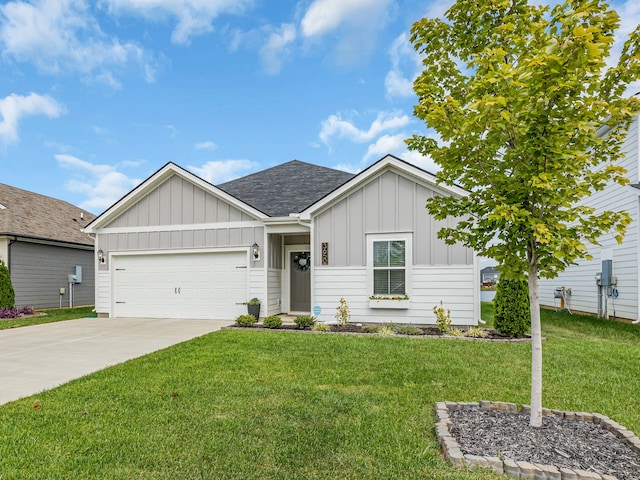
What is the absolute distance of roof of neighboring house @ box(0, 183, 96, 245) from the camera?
44.7 feet

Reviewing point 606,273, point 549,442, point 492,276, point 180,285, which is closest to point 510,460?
point 549,442

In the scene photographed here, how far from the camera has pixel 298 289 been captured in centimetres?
1166

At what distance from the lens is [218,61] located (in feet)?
42.1

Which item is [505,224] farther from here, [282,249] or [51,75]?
[51,75]

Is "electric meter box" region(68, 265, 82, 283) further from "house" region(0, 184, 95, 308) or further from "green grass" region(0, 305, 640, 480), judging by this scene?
"green grass" region(0, 305, 640, 480)

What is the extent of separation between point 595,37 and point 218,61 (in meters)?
12.5

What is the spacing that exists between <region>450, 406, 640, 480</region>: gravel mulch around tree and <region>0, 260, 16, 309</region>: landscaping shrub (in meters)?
14.4

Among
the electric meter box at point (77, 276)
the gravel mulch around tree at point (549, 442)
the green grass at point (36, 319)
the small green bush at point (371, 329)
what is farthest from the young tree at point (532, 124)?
the electric meter box at point (77, 276)

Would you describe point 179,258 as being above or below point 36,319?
above

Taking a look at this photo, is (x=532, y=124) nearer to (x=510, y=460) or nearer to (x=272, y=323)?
(x=510, y=460)

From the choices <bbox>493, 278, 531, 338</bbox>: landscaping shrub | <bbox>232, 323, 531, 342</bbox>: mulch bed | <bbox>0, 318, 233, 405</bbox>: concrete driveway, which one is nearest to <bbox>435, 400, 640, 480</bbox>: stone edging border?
<bbox>232, 323, 531, 342</bbox>: mulch bed

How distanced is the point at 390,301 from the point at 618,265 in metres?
6.87

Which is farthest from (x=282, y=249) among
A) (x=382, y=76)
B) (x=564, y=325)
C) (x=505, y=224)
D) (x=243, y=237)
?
(x=505, y=224)

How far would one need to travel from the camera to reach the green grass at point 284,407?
2.64 meters
